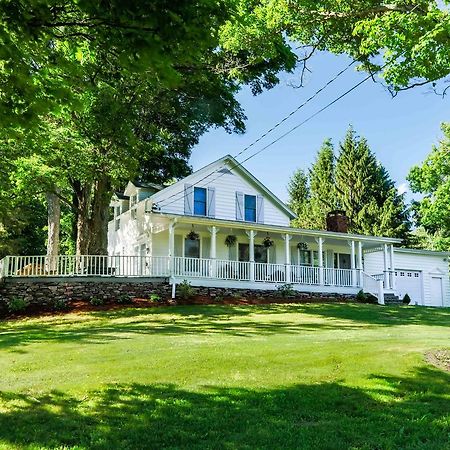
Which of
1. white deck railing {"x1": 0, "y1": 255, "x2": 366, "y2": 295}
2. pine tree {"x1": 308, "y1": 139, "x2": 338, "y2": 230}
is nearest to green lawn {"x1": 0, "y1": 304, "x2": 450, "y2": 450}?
white deck railing {"x1": 0, "y1": 255, "x2": 366, "y2": 295}

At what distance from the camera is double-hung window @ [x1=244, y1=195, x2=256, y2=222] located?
25219 mm

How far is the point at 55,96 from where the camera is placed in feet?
17.4

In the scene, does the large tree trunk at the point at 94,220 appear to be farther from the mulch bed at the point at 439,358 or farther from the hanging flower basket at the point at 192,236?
the mulch bed at the point at 439,358

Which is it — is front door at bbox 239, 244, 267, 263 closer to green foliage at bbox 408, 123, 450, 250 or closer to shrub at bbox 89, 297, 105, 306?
shrub at bbox 89, 297, 105, 306

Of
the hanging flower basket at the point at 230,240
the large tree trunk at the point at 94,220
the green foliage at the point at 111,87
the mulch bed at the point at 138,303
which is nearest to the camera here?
the green foliage at the point at 111,87

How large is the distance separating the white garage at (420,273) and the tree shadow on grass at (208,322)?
8.06 meters

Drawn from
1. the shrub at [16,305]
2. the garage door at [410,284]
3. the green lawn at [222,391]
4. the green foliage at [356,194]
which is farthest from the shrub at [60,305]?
the green foliage at [356,194]

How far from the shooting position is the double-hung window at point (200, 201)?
2389cm

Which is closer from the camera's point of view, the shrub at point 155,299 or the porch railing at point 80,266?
the porch railing at point 80,266

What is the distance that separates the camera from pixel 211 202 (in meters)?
24.1

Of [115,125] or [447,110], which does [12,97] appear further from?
[447,110]

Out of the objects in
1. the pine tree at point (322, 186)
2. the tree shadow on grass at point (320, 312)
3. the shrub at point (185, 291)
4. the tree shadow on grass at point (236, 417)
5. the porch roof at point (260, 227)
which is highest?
the pine tree at point (322, 186)

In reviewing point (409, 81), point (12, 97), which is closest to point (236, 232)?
point (409, 81)

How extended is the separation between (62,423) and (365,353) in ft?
17.3
